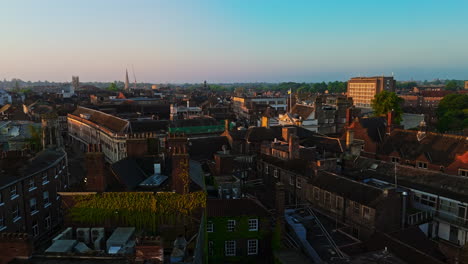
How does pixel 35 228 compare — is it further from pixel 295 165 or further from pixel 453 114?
pixel 453 114

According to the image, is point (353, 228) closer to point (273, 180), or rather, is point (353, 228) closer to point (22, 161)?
point (273, 180)

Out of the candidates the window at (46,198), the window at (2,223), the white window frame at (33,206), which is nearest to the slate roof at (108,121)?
the window at (46,198)

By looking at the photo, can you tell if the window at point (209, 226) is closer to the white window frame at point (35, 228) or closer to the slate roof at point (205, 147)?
the white window frame at point (35, 228)

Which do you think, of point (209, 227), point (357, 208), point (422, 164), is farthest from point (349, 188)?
point (422, 164)

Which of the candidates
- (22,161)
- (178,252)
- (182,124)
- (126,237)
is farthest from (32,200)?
(182,124)

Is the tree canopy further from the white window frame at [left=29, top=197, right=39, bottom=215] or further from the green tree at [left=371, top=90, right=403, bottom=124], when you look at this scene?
the white window frame at [left=29, top=197, right=39, bottom=215]

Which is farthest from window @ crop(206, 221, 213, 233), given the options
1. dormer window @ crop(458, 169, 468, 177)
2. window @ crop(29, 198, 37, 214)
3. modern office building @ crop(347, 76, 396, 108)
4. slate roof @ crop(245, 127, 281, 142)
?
modern office building @ crop(347, 76, 396, 108)

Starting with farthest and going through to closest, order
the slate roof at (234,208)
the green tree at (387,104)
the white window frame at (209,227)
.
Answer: the green tree at (387,104) → the slate roof at (234,208) → the white window frame at (209,227)
